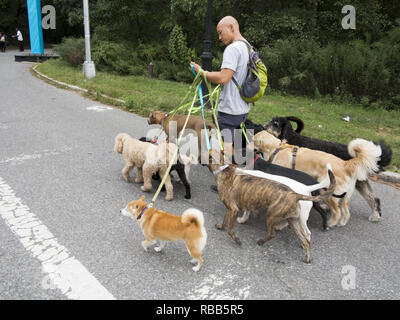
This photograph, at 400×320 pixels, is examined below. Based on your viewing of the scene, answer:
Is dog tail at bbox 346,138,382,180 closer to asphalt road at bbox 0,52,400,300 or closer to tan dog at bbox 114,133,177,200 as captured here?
asphalt road at bbox 0,52,400,300

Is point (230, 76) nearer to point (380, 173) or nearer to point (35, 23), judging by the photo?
point (380, 173)

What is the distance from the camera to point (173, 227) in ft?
10.9

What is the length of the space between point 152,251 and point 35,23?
24779 millimetres

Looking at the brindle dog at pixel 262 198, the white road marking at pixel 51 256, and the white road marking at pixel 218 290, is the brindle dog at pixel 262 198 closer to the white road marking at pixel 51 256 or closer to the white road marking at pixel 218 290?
the white road marking at pixel 218 290

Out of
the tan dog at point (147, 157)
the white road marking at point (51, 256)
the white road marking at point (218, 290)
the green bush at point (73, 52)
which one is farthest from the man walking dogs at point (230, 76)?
the green bush at point (73, 52)

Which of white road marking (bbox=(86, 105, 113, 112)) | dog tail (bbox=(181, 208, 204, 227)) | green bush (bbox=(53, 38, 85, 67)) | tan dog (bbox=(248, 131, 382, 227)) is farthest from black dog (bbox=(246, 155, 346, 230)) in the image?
green bush (bbox=(53, 38, 85, 67))

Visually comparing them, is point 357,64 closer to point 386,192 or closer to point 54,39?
point 386,192

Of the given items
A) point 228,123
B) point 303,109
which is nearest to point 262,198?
point 228,123

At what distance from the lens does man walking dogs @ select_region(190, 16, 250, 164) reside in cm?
412

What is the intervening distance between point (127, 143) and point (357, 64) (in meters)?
10.00

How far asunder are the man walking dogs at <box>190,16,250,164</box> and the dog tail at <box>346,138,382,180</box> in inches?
60.2

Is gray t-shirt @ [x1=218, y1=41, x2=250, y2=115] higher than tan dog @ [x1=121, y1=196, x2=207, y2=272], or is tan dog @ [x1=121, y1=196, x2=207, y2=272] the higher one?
gray t-shirt @ [x1=218, y1=41, x2=250, y2=115]

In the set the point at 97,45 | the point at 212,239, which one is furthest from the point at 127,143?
the point at 97,45

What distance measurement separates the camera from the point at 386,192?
544 cm
